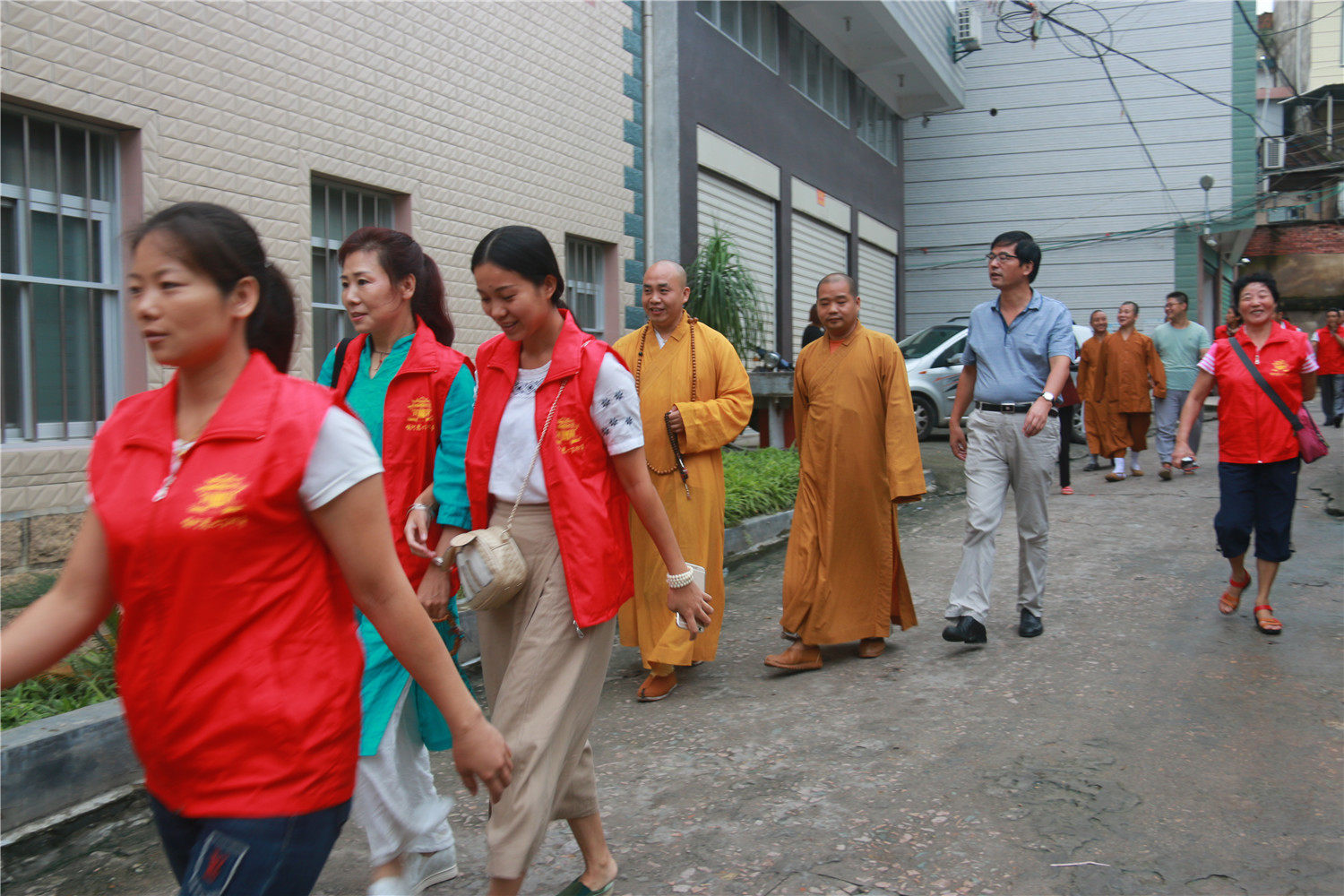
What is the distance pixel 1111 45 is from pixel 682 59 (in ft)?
50.3

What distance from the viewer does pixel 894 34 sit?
715 inches

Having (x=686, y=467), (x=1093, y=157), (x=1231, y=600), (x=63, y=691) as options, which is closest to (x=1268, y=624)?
(x=1231, y=600)

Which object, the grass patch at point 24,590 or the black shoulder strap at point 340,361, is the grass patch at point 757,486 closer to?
the grass patch at point 24,590

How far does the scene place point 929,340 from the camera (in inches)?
616

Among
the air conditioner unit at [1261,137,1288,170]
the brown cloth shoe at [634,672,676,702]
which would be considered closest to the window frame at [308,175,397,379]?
the brown cloth shoe at [634,672,676,702]

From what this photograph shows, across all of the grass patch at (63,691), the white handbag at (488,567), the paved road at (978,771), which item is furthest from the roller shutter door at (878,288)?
the white handbag at (488,567)

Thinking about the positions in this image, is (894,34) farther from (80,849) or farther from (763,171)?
(80,849)

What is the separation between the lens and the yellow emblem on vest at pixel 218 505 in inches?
63.0

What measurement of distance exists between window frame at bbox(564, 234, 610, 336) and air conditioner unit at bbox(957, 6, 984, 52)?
13674 mm

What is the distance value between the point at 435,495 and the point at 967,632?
129 inches

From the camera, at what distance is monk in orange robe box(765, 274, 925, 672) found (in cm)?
530

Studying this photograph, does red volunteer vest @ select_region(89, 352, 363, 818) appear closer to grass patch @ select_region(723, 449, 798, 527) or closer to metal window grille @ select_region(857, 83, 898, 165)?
grass patch @ select_region(723, 449, 798, 527)

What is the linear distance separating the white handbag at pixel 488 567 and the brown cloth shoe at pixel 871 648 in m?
3.08

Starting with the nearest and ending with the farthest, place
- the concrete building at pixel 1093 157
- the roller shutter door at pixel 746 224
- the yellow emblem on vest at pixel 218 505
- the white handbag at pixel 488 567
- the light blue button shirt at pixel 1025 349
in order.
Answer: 1. the yellow emblem on vest at pixel 218 505
2. the white handbag at pixel 488 567
3. the light blue button shirt at pixel 1025 349
4. the roller shutter door at pixel 746 224
5. the concrete building at pixel 1093 157
